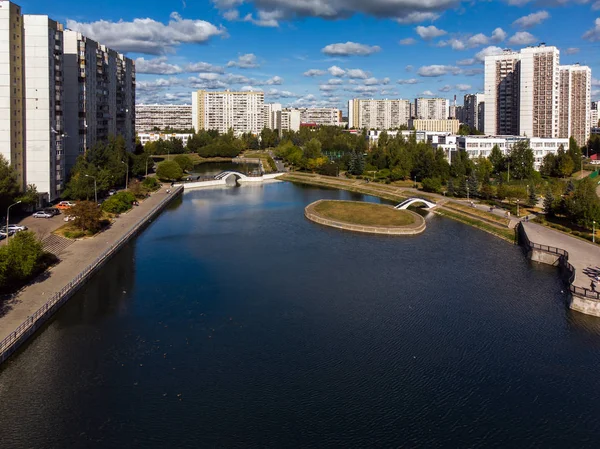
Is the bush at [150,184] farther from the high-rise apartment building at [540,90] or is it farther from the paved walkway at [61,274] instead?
the high-rise apartment building at [540,90]

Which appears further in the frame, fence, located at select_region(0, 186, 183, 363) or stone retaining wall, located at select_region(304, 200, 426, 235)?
stone retaining wall, located at select_region(304, 200, 426, 235)

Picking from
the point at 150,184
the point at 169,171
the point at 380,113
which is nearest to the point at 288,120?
the point at 380,113

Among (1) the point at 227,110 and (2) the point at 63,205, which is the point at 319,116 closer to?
(1) the point at 227,110

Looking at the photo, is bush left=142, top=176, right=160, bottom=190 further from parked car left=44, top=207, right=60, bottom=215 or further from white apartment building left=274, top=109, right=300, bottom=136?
white apartment building left=274, top=109, right=300, bottom=136

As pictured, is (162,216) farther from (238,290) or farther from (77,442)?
(77,442)

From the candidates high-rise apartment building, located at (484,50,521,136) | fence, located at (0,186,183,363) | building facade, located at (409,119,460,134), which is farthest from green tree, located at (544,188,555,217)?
building facade, located at (409,119,460,134)

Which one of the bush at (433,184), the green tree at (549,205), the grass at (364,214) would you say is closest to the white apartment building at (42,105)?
the grass at (364,214)
